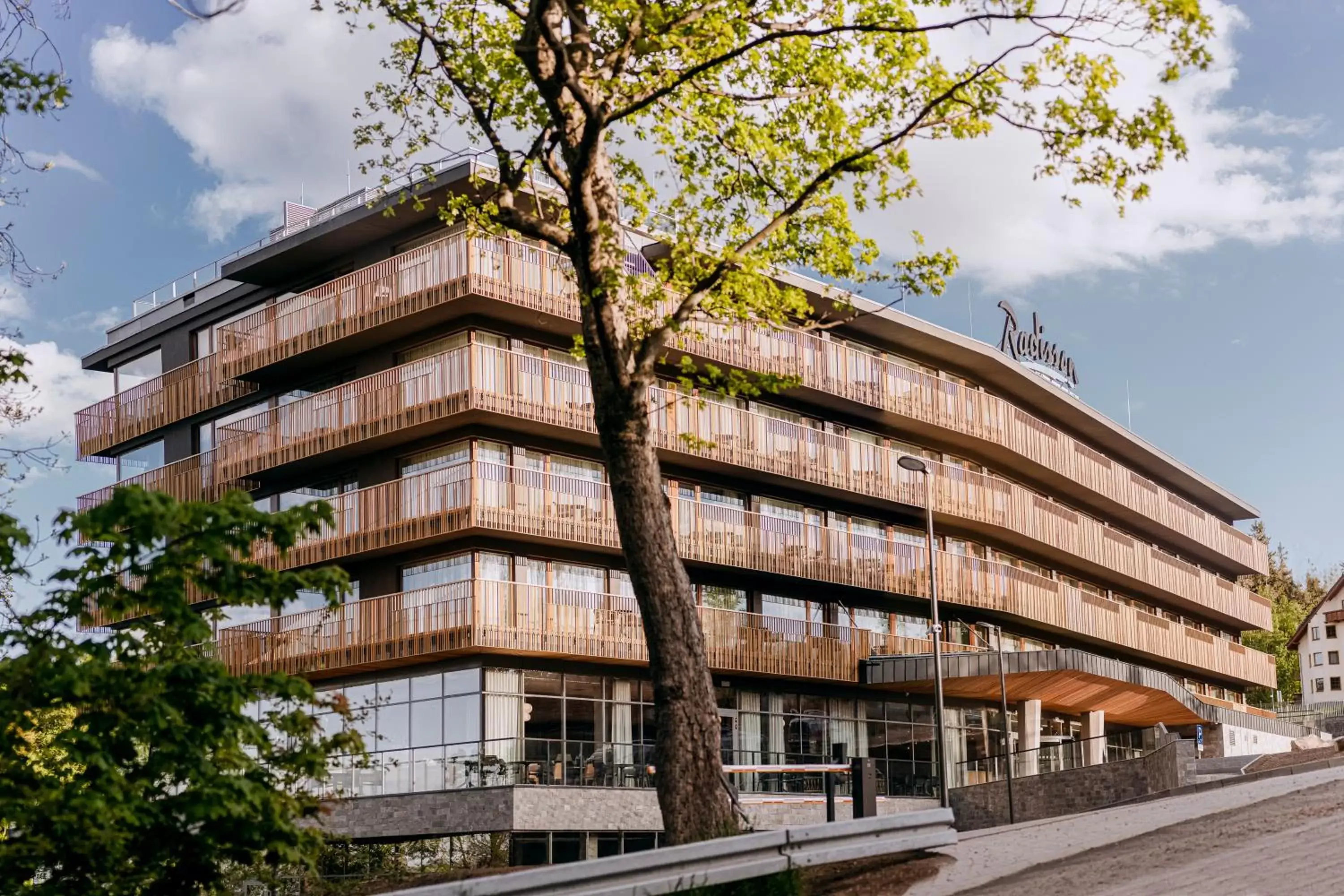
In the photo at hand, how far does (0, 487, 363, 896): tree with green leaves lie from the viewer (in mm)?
9352

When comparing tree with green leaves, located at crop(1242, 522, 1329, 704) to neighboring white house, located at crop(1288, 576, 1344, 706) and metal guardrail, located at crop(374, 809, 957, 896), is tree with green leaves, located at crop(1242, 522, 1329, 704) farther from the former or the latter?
metal guardrail, located at crop(374, 809, 957, 896)

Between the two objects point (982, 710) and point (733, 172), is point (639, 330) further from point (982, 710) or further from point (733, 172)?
point (982, 710)

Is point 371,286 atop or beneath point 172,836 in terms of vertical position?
atop

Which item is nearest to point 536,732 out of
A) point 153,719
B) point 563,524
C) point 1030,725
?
point 563,524

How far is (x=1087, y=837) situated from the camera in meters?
16.0

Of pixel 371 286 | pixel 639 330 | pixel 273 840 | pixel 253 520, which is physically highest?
pixel 371 286

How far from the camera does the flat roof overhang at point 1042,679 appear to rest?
3788 centimetres

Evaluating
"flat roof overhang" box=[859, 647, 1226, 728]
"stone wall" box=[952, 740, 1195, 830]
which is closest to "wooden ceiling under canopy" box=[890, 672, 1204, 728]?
"flat roof overhang" box=[859, 647, 1226, 728]

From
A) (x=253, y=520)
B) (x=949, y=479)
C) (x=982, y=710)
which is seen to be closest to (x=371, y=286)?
(x=949, y=479)

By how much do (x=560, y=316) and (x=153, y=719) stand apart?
2521 cm

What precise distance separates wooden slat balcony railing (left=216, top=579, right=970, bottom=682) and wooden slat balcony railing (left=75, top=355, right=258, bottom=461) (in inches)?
242

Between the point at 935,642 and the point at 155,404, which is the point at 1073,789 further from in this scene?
the point at 155,404

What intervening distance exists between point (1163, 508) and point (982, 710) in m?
16.3

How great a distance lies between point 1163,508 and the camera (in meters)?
58.3
